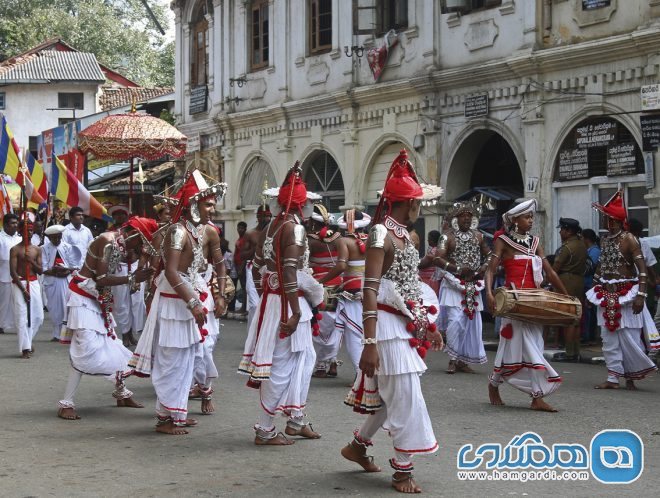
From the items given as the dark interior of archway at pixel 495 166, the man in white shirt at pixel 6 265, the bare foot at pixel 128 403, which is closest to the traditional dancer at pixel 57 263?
the man in white shirt at pixel 6 265

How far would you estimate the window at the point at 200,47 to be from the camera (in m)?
32.0

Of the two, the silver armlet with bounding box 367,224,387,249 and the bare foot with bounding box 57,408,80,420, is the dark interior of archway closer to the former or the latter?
the bare foot with bounding box 57,408,80,420

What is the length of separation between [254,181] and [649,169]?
14.9 meters

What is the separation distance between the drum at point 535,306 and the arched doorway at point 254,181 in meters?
18.5

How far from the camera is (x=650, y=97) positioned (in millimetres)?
16828

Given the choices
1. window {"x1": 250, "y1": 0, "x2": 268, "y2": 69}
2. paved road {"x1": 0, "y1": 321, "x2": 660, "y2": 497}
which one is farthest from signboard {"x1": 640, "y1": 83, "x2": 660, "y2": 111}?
window {"x1": 250, "y1": 0, "x2": 268, "y2": 69}

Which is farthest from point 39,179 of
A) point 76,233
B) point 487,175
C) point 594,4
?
point 594,4

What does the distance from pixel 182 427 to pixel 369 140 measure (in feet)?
51.3

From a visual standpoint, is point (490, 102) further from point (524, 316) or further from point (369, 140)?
point (524, 316)

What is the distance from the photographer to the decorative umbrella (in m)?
19.7

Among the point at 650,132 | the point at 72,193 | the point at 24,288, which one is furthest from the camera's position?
the point at 72,193

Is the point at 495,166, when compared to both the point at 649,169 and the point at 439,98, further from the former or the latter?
the point at 649,169

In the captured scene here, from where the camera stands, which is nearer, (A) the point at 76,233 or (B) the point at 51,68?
(A) the point at 76,233

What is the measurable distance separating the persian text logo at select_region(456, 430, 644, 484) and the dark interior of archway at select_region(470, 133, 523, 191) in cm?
1352
